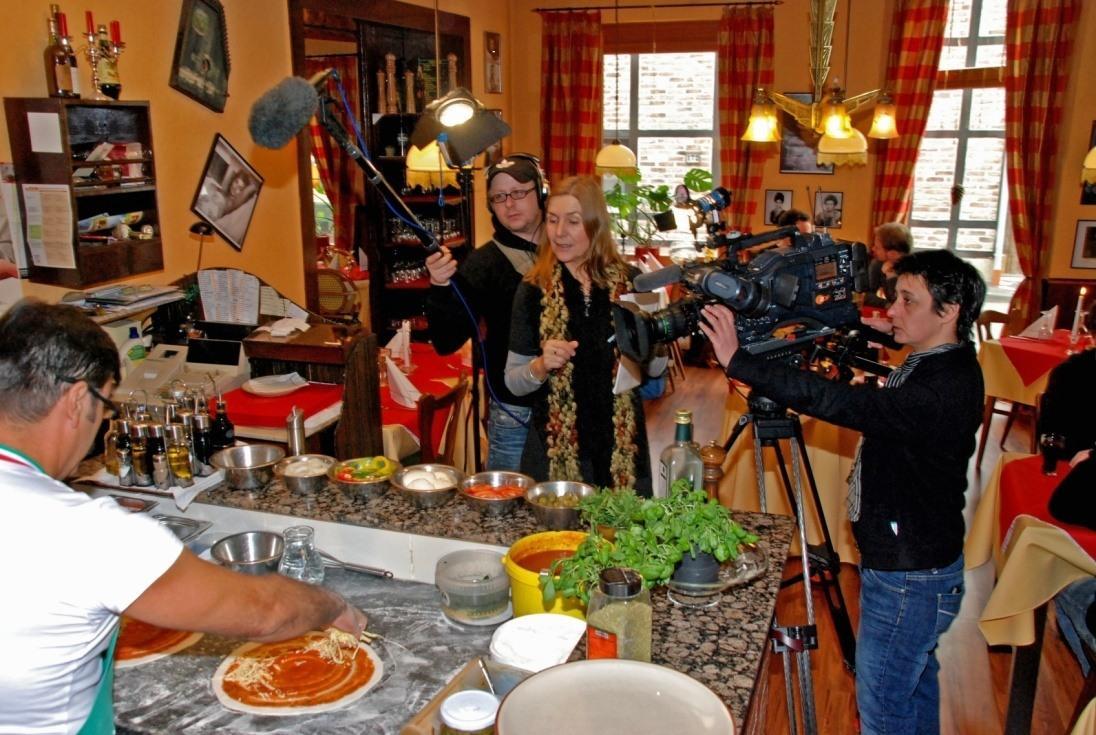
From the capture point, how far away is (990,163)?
7273 millimetres

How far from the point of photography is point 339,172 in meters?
7.43

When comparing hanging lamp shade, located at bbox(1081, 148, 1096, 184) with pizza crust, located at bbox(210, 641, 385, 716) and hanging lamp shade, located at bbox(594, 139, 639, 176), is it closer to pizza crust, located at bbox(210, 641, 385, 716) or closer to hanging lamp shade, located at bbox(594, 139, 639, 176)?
hanging lamp shade, located at bbox(594, 139, 639, 176)

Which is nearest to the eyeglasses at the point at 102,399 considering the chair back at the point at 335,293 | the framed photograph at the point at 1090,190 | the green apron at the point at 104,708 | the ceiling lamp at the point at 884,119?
the green apron at the point at 104,708

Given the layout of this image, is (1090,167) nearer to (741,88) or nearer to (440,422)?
(741,88)

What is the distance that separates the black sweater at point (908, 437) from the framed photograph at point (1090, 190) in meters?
5.39

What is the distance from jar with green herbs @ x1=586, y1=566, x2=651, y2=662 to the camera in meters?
1.32

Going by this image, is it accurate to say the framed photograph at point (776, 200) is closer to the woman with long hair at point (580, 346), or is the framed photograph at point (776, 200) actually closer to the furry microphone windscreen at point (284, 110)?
the woman with long hair at point (580, 346)

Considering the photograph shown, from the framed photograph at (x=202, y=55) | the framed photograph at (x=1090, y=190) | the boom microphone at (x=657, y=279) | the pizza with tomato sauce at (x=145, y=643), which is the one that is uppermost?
the framed photograph at (x=202, y=55)

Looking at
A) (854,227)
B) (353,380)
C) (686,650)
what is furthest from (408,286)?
(686,650)

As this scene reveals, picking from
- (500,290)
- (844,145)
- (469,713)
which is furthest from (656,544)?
(844,145)

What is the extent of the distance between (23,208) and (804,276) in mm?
2716

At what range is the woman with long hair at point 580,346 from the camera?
254 cm

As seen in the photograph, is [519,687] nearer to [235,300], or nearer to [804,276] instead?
[804,276]

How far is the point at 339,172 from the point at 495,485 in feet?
19.5
